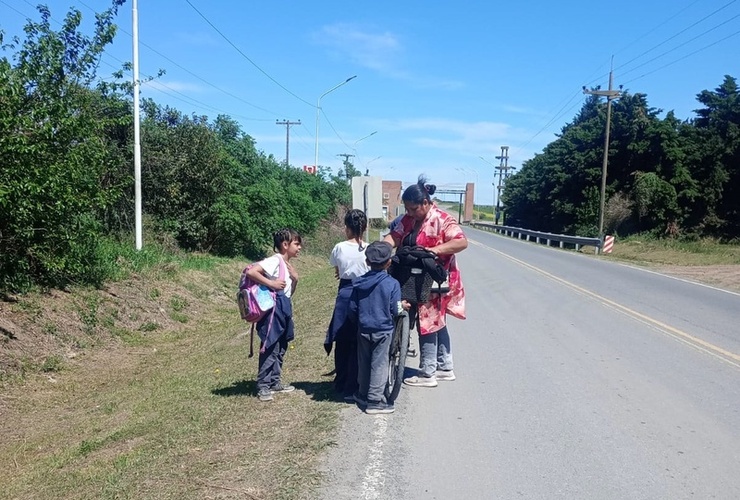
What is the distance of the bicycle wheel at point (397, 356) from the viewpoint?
5734 mm

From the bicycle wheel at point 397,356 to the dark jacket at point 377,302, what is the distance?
25 cm

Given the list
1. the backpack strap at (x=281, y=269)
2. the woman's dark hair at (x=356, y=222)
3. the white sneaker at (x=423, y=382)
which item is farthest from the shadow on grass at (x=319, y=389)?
the woman's dark hair at (x=356, y=222)

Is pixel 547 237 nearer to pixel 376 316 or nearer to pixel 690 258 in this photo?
pixel 690 258

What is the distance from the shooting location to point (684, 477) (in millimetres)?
4383

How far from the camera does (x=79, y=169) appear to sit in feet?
32.9

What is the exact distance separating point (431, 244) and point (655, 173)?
136 feet

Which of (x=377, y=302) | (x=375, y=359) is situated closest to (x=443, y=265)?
(x=377, y=302)

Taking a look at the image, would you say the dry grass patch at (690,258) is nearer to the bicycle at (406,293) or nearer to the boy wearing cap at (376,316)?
the bicycle at (406,293)

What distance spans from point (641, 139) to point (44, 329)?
144ft

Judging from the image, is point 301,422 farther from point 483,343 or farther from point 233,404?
point 483,343

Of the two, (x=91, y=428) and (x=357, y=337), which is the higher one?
(x=357, y=337)

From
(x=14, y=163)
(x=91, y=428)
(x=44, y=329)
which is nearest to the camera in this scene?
(x=91, y=428)

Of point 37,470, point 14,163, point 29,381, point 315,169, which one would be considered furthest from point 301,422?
point 315,169

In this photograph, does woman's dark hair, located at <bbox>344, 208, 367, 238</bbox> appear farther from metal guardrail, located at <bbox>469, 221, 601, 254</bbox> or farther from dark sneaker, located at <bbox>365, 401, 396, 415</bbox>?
metal guardrail, located at <bbox>469, 221, 601, 254</bbox>
